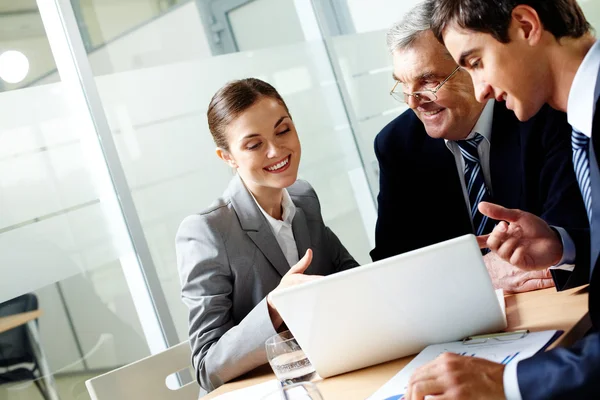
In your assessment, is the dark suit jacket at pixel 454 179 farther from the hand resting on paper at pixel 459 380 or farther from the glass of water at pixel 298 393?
the glass of water at pixel 298 393

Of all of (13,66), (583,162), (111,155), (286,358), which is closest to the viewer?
(583,162)

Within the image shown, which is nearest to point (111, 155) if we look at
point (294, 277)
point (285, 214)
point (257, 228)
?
point (285, 214)

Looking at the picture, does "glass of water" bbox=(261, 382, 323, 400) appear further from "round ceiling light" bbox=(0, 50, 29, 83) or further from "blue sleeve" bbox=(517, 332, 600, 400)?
"round ceiling light" bbox=(0, 50, 29, 83)

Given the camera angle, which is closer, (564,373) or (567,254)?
(564,373)

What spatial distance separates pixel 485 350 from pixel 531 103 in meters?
0.58

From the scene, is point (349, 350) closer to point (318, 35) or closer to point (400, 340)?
point (400, 340)

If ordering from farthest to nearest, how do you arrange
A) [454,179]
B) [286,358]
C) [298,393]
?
1. [454,179]
2. [286,358]
3. [298,393]

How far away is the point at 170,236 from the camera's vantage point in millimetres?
3793

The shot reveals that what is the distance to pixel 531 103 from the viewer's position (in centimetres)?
161

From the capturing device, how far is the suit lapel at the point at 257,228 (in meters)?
2.38

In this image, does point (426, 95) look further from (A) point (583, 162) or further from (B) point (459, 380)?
(B) point (459, 380)

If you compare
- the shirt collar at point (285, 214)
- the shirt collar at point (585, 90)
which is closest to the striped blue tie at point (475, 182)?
the shirt collar at point (285, 214)

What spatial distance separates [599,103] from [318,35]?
3.75 metres

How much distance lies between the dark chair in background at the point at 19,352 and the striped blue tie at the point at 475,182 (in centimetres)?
202
